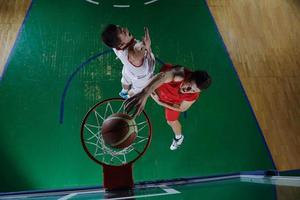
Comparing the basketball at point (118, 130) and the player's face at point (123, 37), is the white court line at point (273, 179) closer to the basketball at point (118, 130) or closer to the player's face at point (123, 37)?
the basketball at point (118, 130)

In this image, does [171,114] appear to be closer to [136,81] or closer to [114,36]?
[136,81]

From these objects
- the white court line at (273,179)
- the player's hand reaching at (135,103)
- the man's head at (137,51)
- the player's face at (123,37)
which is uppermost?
the player's face at (123,37)

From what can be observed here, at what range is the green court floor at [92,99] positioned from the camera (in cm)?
404

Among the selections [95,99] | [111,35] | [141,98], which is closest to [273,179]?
[141,98]

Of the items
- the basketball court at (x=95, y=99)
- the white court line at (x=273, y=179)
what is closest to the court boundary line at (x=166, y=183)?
the white court line at (x=273, y=179)

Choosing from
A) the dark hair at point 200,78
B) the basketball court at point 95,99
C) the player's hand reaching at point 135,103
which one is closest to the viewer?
the player's hand reaching at point 135,103

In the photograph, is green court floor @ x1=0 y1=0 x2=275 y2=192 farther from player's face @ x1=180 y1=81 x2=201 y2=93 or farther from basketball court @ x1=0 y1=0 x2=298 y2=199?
player's face @ x1=180 y1=81 x2=201 y2=93

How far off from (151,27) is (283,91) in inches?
95.4

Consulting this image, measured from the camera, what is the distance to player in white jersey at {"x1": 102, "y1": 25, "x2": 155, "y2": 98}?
2746mm

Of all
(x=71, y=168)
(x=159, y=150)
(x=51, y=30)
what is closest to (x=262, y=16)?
(x=159, y=150)

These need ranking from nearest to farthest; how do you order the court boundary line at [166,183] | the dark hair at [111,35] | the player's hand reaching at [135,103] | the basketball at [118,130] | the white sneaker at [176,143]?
1. the player's hand reaching at [135,103]
2. the basketball at [118,130]
3. the dark hair at [111,35]
4. the court boundary line at [166,183]
5. the white sneaker at [176,143]

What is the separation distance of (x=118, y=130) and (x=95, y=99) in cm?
202

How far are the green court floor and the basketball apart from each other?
165 cm

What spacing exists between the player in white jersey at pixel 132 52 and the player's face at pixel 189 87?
0.39 metres
